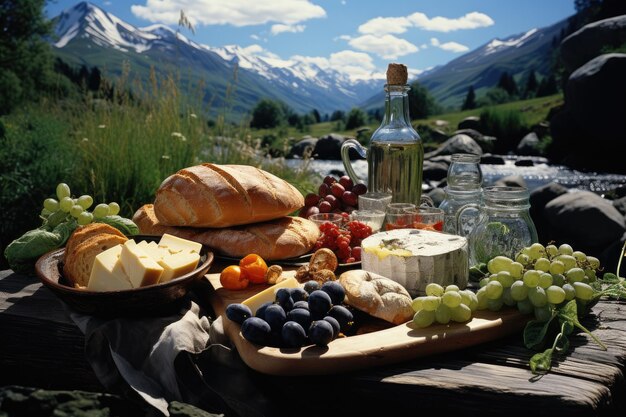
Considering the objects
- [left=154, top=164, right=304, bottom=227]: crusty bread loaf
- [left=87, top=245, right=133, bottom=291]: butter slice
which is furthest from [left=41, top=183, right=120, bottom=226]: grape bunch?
[left=87, top=245, right=133, bottom=291]: butter slice

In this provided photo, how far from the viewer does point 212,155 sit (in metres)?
6.89

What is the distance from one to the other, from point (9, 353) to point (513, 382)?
216cm

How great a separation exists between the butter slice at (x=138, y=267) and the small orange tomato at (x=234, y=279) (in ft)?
1.22

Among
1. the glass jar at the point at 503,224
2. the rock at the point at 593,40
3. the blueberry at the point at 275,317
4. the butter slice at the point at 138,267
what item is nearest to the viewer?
the blueberry at the point at 275,317

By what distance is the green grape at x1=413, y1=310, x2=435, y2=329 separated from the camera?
82.9 inches

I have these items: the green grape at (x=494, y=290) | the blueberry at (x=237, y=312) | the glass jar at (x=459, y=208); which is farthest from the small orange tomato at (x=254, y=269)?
the glass jar at (x=459, y=208)

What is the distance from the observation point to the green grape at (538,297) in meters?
2.17

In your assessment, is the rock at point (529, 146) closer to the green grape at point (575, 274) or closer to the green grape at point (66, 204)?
the green grape at point (575, 274)

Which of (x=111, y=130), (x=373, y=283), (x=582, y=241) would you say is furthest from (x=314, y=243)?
(x=582, y=241)

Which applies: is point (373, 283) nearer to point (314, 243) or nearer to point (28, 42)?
point (314, 243)

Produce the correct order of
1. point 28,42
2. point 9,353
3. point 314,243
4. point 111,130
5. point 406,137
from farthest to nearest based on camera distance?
point 28,42 < point 111,130 < point 406,137 < point 314,243 < point 9,353

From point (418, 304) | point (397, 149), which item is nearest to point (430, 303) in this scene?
point (418, 304)

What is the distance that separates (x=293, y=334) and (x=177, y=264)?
2.12 feet

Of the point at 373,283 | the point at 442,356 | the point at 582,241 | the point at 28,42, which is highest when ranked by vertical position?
the point at 28,42
